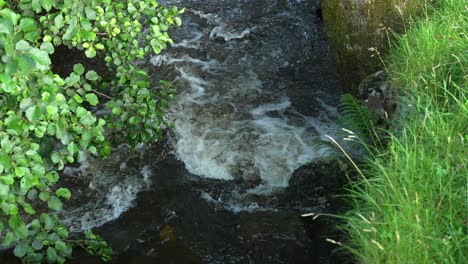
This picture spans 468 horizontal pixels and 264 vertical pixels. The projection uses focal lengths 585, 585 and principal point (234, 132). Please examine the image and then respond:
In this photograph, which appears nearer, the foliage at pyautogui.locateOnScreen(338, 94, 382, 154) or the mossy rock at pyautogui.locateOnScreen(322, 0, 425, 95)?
the foliage at pyautogui.locateOnScreen(338, 94, 382, 154)

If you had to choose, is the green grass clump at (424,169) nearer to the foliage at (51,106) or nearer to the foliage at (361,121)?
the foliage at (361,121)

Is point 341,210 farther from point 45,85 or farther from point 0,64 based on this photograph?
point 0,64

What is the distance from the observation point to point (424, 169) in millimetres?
3707

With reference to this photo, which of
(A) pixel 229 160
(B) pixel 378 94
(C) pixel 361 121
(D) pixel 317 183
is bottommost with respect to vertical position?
(D) pixel 317 183

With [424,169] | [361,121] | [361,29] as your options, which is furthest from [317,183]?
[424,169]

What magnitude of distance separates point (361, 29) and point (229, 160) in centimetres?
190

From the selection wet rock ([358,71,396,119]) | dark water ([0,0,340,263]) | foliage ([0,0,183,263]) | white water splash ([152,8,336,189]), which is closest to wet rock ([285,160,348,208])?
dark water ([0,0,340,263])

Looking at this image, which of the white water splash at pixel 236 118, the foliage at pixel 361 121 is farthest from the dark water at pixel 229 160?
the foliage at pixel 361 121

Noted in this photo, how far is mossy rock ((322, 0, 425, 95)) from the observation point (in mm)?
5379

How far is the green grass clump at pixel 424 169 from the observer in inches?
129

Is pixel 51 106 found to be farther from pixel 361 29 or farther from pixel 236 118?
pixel 236 118

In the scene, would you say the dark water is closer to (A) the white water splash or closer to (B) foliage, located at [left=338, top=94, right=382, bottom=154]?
(A) the white water splash

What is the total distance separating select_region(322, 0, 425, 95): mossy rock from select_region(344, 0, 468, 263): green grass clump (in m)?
0.45

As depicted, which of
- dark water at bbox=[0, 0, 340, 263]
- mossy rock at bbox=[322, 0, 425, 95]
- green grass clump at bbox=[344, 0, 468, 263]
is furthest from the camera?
mossy rock at bbox=[322, 0, 425, 95]
